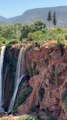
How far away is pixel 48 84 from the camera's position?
138 ft

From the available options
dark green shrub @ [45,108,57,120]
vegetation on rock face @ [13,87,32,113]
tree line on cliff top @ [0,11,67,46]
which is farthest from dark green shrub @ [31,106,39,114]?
tree line on cliff top @ [0,11,67,46]

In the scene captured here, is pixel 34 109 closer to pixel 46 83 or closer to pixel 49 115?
pixel 49 115

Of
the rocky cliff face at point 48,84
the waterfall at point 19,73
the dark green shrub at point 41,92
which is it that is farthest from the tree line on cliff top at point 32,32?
the dark green shrub at point 41,92

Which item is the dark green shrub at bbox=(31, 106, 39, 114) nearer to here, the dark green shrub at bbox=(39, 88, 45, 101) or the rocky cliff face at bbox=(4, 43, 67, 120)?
the rocky cliff face at bbox=(4, 43, 67, 120)

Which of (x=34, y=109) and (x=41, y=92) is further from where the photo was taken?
(x=41, y=92)

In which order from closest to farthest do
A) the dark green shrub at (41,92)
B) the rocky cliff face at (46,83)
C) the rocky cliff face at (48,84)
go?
the rocky cliff face at (48,84), the rocky cliff face at (46,83), the dark green shrub at (41,92)

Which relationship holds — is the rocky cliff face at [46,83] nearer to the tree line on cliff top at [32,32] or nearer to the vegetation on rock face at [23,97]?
the vegetation on rock face at [23,97]

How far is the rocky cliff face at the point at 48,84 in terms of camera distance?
4003cm

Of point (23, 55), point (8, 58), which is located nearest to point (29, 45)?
point (23, 55)

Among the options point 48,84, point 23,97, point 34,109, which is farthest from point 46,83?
point 23,97

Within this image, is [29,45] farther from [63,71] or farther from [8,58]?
[63,71]

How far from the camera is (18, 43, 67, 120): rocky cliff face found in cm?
4003

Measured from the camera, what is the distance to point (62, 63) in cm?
4081

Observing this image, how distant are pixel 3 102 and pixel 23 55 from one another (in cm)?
640
